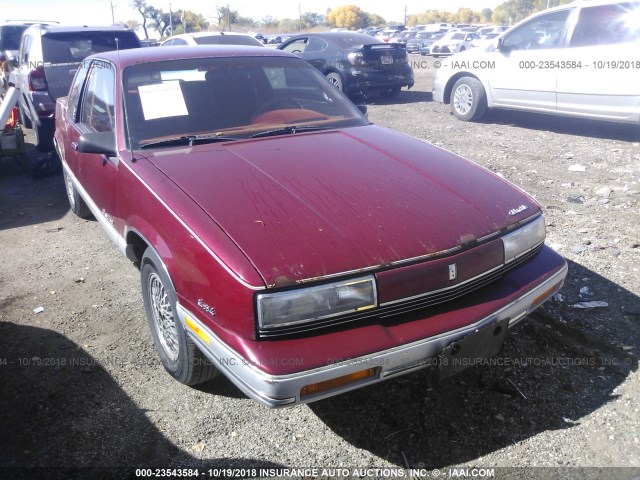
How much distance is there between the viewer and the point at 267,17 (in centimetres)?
7662

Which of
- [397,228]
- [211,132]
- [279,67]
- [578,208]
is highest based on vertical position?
[279,67]

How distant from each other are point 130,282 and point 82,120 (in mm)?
1379

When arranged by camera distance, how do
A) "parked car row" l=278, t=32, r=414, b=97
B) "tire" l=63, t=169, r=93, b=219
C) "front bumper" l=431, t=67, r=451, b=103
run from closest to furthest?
"tire" l=63, t=169, r=93, b=219
"front bumper" l=431, t=67, r=451, b=103
"parked car row" l=278, t=32, r=414, b=97

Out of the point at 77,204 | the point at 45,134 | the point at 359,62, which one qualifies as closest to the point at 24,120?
the point at 45,134

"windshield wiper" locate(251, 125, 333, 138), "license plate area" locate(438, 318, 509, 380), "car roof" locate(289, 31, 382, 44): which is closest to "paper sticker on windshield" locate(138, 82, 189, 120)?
"windshield wiper" locate(251, 125, 333, 138)

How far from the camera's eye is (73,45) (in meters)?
7.94

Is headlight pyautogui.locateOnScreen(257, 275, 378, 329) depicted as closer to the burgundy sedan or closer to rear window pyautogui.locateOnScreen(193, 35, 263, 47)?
the burgundy sedan

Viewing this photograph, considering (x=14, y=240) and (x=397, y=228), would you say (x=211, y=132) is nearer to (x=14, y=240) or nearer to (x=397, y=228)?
(x=397, y=228)

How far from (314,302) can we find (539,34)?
7.62 meters

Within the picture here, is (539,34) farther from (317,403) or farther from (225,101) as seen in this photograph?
(317,403)

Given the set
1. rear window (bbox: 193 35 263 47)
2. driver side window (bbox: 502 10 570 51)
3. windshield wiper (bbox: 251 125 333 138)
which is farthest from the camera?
rear window (bbox: 193 35 263 47)

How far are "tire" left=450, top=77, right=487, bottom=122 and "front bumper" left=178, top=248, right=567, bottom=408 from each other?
7151 mm

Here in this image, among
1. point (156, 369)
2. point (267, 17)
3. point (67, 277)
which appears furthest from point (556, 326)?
point (267, 17)

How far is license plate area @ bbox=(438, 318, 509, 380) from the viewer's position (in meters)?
2.37
